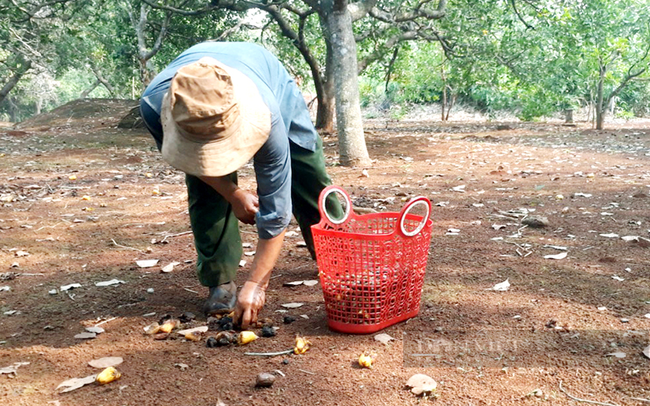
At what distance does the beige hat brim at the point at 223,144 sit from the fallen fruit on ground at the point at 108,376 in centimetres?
87

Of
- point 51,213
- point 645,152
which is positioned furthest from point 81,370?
point 645,152

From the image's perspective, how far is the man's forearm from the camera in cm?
248

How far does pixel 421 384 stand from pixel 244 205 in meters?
0.99

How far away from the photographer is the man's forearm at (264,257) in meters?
2.48

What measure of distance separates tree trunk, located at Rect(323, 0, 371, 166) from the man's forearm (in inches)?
220

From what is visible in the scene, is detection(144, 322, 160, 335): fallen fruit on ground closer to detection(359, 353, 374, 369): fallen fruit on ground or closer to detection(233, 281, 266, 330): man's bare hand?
detection(233, 281, 266, 330): man's bare hand

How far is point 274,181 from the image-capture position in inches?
90.4

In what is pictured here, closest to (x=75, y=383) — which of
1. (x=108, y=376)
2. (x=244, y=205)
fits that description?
(x=108, y=376)

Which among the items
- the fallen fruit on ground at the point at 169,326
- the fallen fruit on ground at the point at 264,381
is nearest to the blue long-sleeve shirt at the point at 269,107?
the fallen fruit on ground at the point at 264,381

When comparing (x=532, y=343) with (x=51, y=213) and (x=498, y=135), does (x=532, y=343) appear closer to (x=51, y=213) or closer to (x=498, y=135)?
(x=51, y=213)

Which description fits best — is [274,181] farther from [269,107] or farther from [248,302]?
[248,302]

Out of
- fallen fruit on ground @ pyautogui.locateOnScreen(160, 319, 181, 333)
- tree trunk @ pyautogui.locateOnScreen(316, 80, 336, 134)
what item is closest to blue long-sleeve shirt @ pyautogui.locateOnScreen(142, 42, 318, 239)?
fallen fruit on ground @ pyautogui.locateOnScreen(160, 319, 181, 333)

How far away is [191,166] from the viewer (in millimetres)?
2020

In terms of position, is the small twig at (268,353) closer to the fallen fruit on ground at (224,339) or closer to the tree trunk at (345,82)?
the fallen fruit on ground at (224,339)
